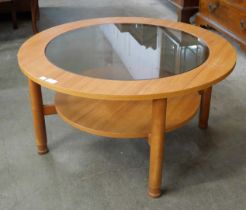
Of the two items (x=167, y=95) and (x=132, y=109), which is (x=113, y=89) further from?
(x=132, y=109)

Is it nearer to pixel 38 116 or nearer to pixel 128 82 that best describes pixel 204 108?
pixel 128 82

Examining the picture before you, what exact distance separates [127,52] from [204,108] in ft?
1.58

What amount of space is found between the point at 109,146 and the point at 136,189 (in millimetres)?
330

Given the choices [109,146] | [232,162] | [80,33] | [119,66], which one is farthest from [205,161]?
[80,33]

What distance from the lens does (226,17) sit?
2.77 meters

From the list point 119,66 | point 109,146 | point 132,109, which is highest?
point 119,66

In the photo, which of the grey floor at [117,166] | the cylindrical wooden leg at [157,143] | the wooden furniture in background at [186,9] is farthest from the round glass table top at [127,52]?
the wooden furniture in background at [186,9]

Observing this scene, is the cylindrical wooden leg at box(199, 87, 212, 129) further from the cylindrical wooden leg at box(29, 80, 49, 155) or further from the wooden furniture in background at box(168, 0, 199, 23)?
the wooden furniture in background at box(168, 0, 199, 23)

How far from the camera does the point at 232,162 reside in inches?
62.5

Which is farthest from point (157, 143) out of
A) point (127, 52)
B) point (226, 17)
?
point (226, 17)

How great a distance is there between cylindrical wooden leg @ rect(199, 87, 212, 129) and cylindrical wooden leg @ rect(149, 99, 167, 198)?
510mm

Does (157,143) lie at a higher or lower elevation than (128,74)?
lower

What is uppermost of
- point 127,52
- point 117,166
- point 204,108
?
point 127,52

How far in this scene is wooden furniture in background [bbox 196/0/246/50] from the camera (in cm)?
257
